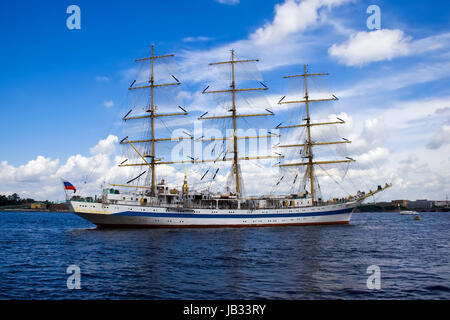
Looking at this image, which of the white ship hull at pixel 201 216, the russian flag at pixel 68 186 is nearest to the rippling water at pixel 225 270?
the russian flag at pixel 68 186

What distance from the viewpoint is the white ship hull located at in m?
51.9

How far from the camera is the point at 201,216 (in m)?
56.4

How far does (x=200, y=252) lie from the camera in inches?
1195

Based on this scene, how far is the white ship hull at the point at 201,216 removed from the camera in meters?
51.9

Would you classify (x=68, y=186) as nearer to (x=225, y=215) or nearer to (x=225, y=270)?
(x=225, y=215)

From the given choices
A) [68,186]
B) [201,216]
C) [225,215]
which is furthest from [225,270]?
[68,186]

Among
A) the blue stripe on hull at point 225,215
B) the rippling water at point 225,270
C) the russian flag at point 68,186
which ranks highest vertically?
the russian flag at point 68,186

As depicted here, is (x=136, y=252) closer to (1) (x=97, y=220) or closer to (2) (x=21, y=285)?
(2) (x=21, y=285)

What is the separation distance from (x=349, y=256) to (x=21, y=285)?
76.8ft

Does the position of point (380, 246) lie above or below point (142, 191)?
below

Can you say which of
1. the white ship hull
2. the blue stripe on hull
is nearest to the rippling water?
the white ship hull

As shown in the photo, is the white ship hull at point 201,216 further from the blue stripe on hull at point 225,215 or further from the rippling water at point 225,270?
the rippling water at point 225,270

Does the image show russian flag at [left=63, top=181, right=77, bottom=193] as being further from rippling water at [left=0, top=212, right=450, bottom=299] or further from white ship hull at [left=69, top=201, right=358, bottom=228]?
rippling water at [left=0, top=212, right=450, bottom=299]
